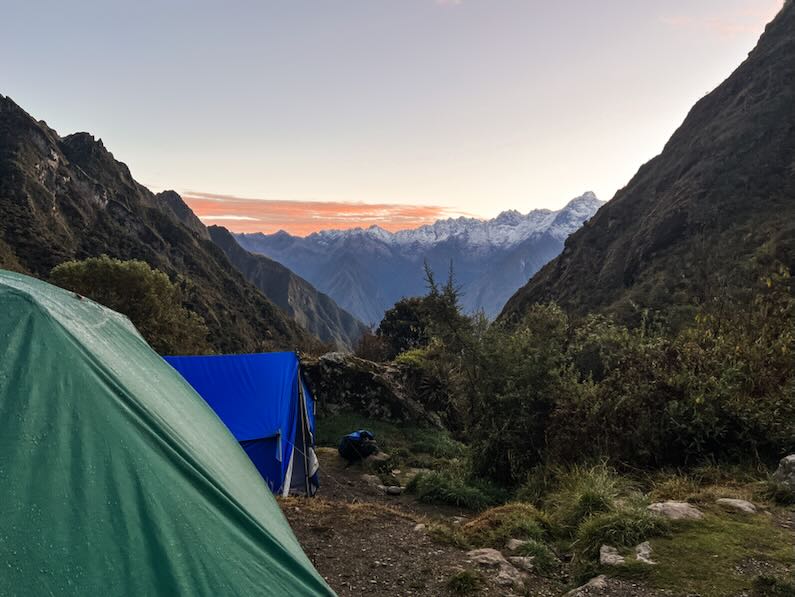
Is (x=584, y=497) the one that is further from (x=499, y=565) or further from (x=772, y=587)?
(x=772, y=587)

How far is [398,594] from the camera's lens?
4.58 metres

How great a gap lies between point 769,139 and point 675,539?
5758 centimetres

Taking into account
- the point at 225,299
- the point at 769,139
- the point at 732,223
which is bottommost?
the point at 225,299

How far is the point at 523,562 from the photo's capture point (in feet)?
16.8

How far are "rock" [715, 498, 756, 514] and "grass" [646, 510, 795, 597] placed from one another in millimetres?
130

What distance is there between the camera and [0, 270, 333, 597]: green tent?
203 cm

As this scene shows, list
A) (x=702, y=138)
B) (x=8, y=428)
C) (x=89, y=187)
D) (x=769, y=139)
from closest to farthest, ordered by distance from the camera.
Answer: (x=8, y=428), (x=769, y=139), (x=702, y=138), (x=89, y=187)

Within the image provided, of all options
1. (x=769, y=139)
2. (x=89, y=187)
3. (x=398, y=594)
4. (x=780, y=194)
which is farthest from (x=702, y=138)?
(x=89, y=187)

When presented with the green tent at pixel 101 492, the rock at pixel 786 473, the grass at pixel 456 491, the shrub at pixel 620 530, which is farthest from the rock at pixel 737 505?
the green tent at pixel 101 492

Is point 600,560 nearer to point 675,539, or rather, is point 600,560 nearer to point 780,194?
point 675,539

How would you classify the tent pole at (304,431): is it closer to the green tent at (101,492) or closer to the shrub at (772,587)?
the green tent at (101,492)

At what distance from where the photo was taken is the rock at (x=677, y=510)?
5090 mm

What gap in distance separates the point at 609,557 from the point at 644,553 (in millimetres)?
317

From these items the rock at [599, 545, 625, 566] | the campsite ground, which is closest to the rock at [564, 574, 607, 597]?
the campsite ground
